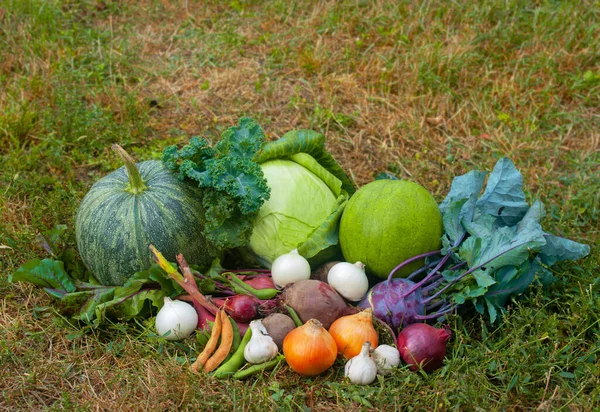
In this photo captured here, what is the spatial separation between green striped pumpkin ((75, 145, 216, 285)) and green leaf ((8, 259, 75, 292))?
0.15m

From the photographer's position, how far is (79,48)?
5656mm

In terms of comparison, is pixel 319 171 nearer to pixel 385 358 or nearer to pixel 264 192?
pixel 264 192

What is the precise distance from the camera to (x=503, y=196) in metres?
3.72

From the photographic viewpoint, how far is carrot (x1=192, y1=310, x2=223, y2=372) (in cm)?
312

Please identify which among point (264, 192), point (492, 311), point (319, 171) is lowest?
point (492, 311)

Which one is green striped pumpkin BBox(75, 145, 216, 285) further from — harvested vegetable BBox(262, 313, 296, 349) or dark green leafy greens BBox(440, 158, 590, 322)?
dark green leafy greens BBox(440, 158, 590, 322)

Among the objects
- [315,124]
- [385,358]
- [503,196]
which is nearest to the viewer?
[385,358]

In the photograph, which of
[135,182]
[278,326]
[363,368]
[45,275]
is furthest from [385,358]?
[45,275]

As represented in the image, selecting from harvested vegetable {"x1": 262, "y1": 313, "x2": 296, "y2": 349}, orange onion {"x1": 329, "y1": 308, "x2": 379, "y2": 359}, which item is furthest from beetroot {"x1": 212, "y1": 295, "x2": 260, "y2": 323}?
orange onion {"x1": 329, "y1": 308, "x2": 379, "y2": 359}

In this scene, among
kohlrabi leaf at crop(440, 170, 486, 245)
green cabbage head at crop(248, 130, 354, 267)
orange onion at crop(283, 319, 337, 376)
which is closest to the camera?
orange onion at crop(283, 319, 337, 376)

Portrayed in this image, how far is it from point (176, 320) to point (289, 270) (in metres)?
0.66

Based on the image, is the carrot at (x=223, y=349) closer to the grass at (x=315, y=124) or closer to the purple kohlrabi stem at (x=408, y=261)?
the grass at (x=315, y=124)

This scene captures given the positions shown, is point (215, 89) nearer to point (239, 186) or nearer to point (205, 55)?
point (205, 55)

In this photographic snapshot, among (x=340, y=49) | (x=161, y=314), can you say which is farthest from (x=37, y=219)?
(x=340, y=49)
